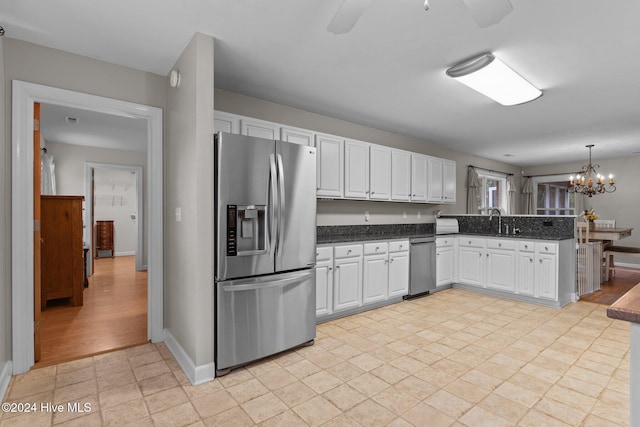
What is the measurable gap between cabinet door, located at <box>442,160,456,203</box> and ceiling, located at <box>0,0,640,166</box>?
145 centimetres

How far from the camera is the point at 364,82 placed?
10.5 feet

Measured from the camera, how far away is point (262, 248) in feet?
8.38

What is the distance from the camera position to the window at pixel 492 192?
7.18 meters

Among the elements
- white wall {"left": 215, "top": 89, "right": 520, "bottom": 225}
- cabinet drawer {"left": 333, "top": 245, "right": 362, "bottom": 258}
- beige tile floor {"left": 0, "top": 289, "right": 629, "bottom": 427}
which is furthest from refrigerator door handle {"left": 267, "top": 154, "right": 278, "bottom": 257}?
white wall {"left": 215, "top": 89, "right": 520, "bottom": 225}

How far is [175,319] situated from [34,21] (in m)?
2.38

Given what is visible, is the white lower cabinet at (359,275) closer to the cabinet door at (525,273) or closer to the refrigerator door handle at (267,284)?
the refrigerator door handle at (267,284)

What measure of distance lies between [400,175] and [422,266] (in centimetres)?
133

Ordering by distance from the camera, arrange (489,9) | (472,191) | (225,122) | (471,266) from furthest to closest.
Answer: (472,191) < (471,266) < (225,122) < (489,9)

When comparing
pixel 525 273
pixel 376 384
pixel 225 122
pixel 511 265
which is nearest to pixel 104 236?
pixel 225 122

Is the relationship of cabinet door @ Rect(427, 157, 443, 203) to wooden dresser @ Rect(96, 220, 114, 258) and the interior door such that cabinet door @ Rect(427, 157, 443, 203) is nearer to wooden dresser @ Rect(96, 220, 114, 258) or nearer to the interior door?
the interior door

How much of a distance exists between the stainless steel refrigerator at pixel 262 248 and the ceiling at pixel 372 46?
77cm

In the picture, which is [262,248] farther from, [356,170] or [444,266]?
[444,266]

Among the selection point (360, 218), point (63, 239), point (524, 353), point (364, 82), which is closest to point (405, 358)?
point (524, 353)

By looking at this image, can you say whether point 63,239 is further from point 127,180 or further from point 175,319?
point 127,180
